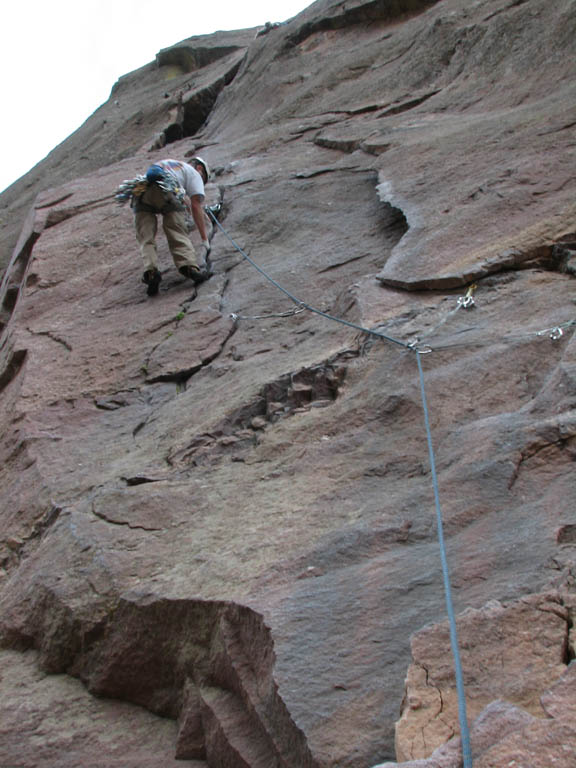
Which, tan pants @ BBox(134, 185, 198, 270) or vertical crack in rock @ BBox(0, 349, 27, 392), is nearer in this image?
vertical crack in rock @ BBox(0, 349, 27, 392)

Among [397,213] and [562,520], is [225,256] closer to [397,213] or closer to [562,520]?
[397,213]

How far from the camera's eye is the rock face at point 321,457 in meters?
2.28

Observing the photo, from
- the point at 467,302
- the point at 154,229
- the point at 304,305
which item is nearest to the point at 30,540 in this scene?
the point at 304,305

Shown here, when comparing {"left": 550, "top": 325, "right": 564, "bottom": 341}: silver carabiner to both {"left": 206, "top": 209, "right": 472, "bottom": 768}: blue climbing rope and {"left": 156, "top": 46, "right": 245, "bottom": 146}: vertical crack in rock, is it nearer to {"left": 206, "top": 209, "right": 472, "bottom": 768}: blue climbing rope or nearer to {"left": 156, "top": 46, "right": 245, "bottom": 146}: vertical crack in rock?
{"left": 206, "top": 209, "right": 472, "bottom": 768}: blue climbing rope

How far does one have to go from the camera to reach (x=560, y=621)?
2.04 m

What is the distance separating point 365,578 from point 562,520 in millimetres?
673

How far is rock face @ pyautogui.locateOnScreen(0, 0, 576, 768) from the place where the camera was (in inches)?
89.7

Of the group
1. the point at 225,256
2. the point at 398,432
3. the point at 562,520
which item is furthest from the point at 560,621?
the point at 225,256

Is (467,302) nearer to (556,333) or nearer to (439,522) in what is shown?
(556,333)


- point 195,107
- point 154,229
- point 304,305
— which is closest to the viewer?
point 304,305

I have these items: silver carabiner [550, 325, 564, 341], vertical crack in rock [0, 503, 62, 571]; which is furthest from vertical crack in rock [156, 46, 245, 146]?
silver carabiner [550, 325, 564, 341]

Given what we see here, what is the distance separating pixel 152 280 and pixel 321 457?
3.19 meters

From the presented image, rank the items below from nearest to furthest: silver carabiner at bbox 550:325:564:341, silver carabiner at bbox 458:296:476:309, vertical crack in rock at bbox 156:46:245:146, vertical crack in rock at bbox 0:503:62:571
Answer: silver carabiner at bbox 550:325:564:341
vertical crack in rock at bbox 0:503:62:571
silver carabiner at bbox 458:296:476:309
vertical crack in rock at bbox 156:46:245:146

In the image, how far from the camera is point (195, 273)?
6.20 meters
